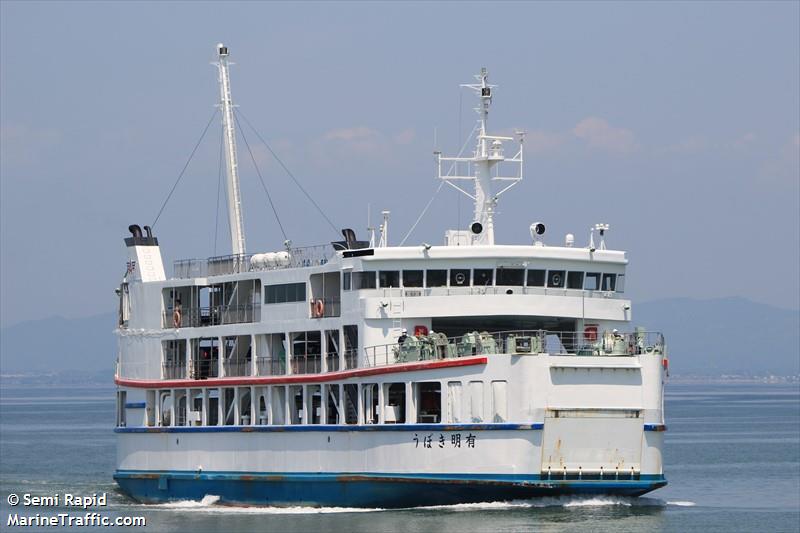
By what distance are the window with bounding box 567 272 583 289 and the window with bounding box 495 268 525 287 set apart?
1285mm

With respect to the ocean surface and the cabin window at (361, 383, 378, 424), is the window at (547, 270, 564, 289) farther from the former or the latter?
the ocean surface

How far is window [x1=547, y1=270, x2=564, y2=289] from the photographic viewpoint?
3634cm

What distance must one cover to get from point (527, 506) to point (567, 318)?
4806 millimetres

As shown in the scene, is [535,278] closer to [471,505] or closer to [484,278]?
[484,278]

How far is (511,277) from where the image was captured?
1415 inches

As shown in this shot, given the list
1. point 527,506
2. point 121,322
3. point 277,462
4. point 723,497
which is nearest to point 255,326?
point 277,462

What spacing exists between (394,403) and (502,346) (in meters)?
3.59

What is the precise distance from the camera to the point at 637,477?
33.5 m

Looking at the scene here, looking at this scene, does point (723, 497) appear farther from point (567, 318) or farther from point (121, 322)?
point (121, 322)

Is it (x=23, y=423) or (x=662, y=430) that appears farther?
(x=23, y=423)

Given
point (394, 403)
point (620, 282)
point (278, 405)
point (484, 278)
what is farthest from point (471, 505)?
point (620, 282)

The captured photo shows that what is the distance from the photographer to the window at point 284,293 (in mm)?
38062

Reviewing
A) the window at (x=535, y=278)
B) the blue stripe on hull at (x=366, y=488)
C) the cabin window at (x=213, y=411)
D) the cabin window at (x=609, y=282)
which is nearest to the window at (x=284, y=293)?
the cabin window at (x=213, y=411)

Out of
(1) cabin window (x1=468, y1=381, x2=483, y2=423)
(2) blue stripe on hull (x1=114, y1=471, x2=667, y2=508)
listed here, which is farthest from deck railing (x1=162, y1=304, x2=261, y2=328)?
(1) cabin window (x1=468, y1=381, x2=483, y2=423)
